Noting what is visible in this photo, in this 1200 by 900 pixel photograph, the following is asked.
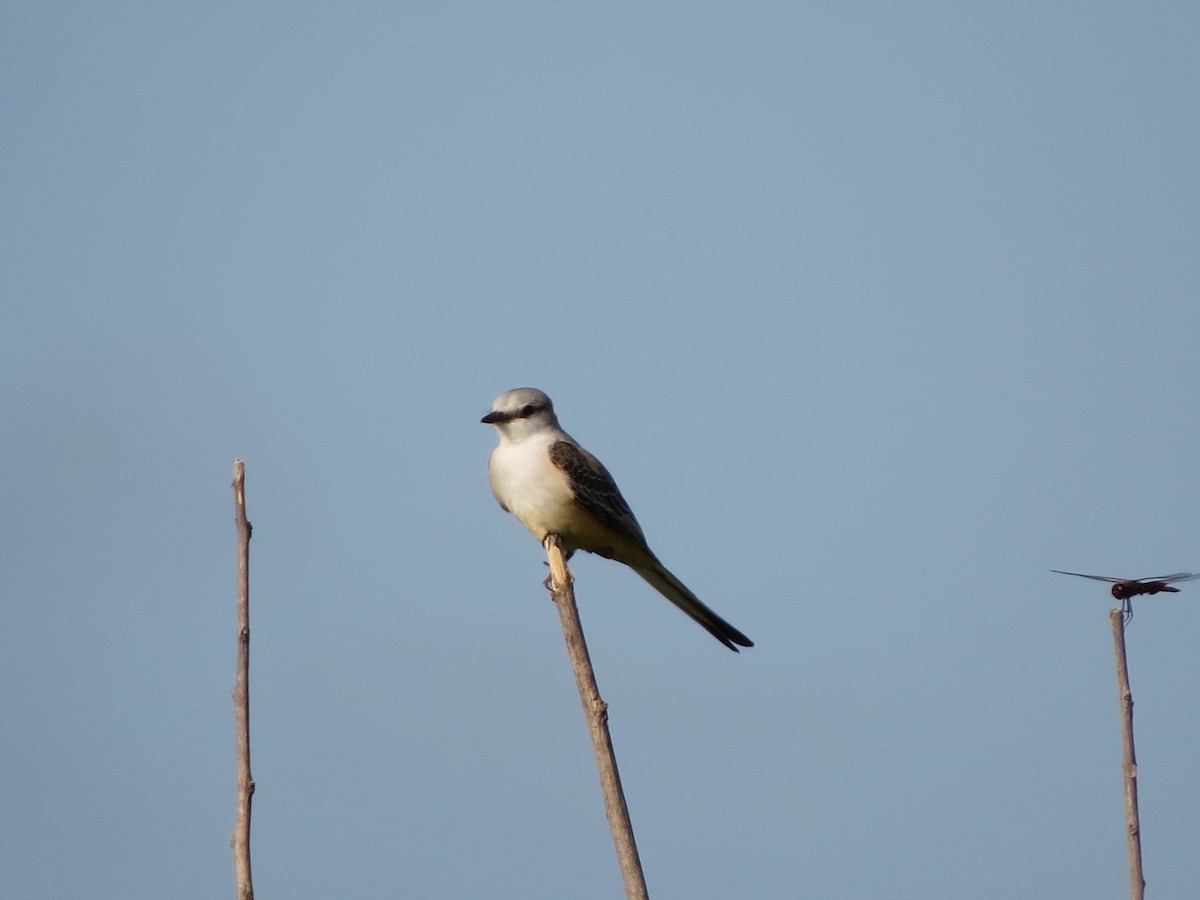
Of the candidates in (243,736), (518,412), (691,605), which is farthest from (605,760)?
(518,412)

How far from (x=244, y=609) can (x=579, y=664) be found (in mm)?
1273

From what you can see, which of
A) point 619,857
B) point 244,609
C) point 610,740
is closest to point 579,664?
point 610,740

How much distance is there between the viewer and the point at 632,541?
8.62 meters

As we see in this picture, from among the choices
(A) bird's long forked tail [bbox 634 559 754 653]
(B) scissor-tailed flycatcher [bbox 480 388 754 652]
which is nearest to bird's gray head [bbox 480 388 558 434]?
(B) scissor-tailed flycatcher [bbox 480 388 754 652]

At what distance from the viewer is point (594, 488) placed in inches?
336

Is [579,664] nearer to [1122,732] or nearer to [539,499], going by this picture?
[1122,732]

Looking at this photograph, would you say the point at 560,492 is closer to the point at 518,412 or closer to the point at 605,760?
the point at 518,412

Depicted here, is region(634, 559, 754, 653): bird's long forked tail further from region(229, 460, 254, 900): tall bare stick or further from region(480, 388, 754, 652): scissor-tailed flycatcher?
region(229, 460, 254, 900): tall bare stick

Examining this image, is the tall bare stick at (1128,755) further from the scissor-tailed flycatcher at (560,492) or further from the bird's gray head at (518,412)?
the bird's gray head at (518,412)

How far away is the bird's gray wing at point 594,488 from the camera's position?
27.8 ft

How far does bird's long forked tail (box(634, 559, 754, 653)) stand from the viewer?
316 inches

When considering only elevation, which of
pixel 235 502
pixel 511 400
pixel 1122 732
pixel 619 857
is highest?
pixel 511 400

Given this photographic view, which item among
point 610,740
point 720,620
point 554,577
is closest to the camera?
point 610,740

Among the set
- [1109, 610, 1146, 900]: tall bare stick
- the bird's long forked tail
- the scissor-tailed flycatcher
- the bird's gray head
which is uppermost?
the bird's gray head
